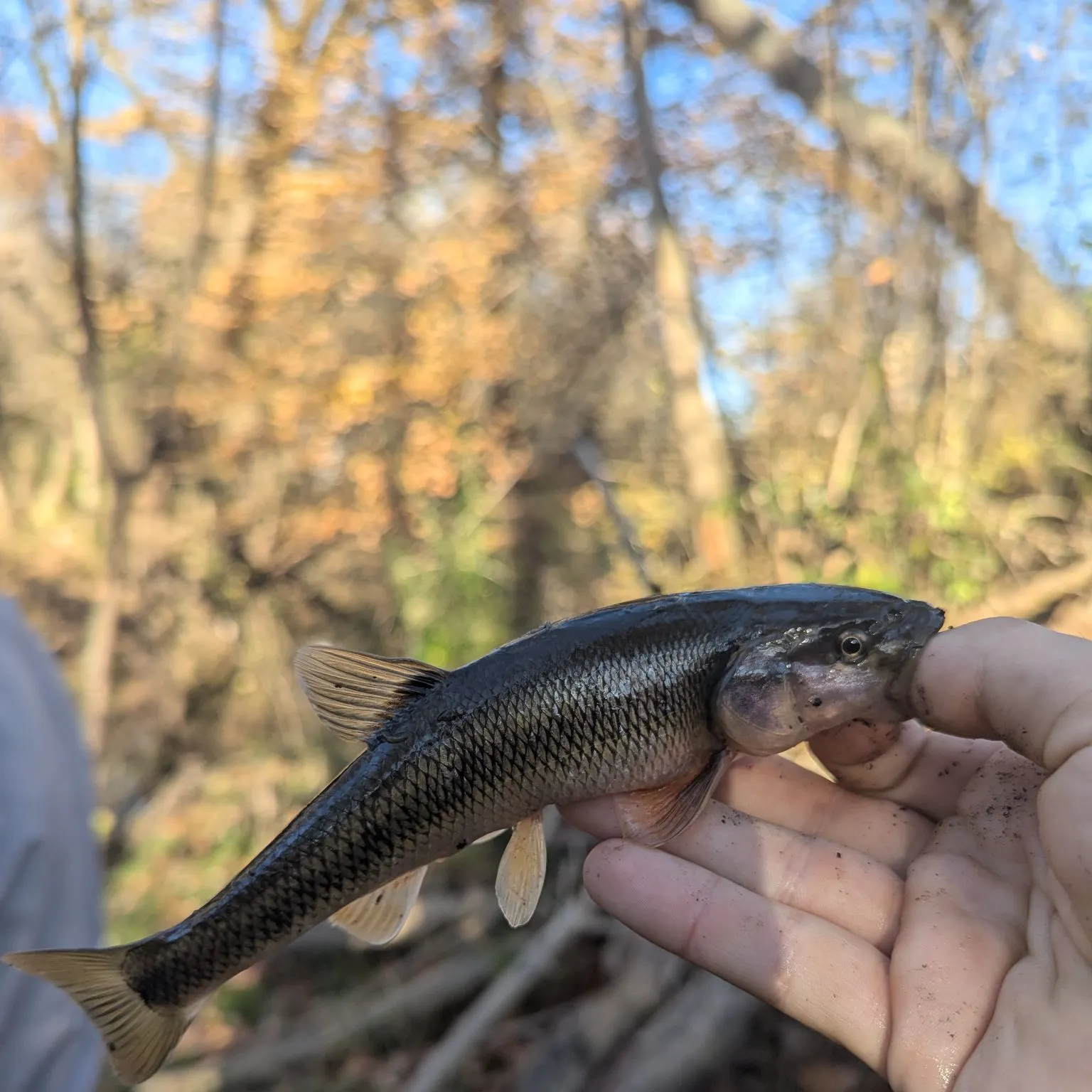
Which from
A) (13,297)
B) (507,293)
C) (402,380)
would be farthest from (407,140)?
(13,297)

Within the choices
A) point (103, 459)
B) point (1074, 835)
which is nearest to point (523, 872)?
point (1074, 835)

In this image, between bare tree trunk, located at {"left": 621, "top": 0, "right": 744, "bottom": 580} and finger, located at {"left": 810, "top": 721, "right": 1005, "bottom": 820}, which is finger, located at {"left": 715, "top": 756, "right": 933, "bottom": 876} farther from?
bare tree trunk, located at {"left": 621, "top": 0, "right": 744, "bottom": 580}

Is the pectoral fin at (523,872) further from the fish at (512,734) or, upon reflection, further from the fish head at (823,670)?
the fish head at (823,670)

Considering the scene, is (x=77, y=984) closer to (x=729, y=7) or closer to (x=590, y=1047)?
(x=590, y=1047)

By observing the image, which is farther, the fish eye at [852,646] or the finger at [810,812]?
the finger at [810,812]

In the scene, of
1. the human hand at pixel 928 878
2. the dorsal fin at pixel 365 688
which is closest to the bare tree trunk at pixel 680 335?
the human hand at pixel 928 878

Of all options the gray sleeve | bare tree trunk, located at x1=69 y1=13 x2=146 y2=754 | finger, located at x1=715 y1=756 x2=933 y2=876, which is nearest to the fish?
finger, located at x1=715 y1=756 x2=933 y2=876

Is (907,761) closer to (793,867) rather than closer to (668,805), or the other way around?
(793,867)
